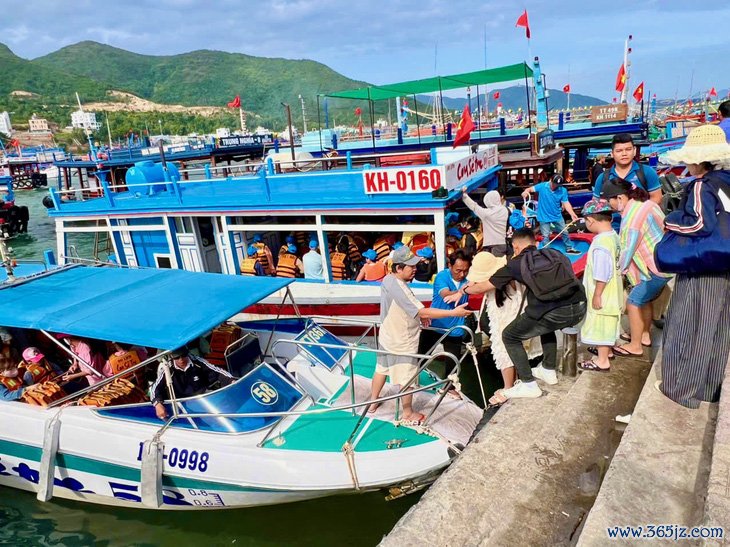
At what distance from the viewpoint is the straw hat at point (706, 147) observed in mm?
2910

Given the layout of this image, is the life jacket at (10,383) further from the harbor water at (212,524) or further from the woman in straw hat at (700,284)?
the woman in straw hat at (700,284)

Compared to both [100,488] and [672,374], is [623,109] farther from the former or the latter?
[100,488]

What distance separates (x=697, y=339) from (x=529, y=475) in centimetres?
142

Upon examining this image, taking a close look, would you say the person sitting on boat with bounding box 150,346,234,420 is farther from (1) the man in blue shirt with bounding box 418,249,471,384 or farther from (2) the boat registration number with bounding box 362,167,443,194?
(2) the boat registration number with bounding box 362,167,443,194

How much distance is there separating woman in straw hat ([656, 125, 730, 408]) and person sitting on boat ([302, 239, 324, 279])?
5.89m

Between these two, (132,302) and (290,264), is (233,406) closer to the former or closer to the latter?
(132,302)

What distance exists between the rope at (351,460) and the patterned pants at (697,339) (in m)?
2.67

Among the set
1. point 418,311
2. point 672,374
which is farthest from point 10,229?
point 672,374

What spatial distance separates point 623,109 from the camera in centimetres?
1925

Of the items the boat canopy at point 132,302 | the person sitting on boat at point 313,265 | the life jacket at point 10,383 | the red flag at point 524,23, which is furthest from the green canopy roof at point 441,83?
the life jacket at point 10,383

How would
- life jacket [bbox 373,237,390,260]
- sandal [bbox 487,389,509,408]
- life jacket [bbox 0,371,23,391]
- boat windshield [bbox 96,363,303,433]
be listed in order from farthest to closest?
life jacket [bbox 373,237,390,260] < life jacket [bbox 0,371,23,391] < boat windshield [bbox 96,363,303,433] < sandal [bbox 487,389,509,408]

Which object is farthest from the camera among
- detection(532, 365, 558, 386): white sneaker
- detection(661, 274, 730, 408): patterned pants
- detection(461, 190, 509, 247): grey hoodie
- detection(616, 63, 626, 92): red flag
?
detection(616, 63, 626, 92): red flag

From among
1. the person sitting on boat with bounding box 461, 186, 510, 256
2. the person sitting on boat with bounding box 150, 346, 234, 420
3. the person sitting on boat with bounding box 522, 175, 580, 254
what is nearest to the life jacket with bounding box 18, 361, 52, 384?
the person sitting on boat with bounding box 150, 346, 234, 420

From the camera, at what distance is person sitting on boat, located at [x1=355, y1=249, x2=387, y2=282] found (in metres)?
7.96
